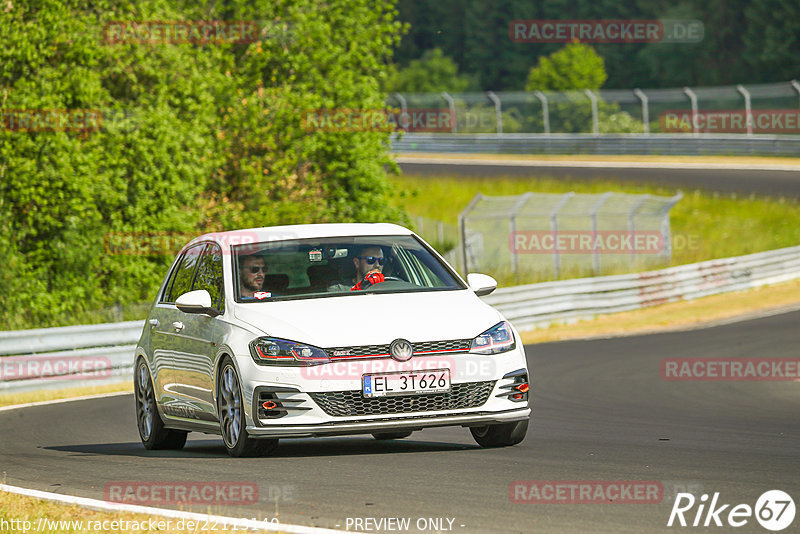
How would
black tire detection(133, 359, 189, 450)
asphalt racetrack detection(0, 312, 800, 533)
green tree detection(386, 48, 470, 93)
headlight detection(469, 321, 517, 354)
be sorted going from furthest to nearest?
green tree detection(386, 48, 470, 93), black tire detection(133, 359, 189, 450), headlight detection(469, 321, 517, 354), asphalt racetrack detection(0, 312, 800, 533)

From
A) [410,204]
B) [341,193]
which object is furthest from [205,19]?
[410,204]

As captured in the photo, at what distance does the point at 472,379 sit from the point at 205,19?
2554 centimetres

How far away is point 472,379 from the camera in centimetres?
863

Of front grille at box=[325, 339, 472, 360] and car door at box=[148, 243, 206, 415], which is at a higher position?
front grille at box=[325, 339, 472, 360]

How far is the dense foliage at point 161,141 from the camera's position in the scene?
26.4m

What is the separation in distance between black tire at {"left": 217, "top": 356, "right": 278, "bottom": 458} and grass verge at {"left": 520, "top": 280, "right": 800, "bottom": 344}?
14.4m

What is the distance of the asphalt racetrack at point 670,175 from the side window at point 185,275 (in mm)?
33015

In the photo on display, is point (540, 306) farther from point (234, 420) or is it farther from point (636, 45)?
point (636, 45)

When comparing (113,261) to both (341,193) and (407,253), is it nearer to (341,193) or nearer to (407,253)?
(341,193)

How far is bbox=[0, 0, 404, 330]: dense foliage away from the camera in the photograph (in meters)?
26.4

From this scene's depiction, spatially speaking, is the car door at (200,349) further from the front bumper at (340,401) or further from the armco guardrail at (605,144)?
the armco guardrail at (605,144)

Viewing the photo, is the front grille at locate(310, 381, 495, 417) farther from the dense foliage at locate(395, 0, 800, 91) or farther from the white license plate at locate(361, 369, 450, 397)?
the dense foliage at locate(395, 0, 800, 91)

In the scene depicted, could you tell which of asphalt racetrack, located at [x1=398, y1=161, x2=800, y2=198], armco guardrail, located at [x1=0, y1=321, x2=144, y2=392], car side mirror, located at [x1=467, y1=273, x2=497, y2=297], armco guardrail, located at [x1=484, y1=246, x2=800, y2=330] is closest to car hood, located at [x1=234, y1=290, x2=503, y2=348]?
car side mirror, located at [x1=467, y1=273, x2=497, y2=297]

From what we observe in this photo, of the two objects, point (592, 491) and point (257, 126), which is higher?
point (592, 491)
